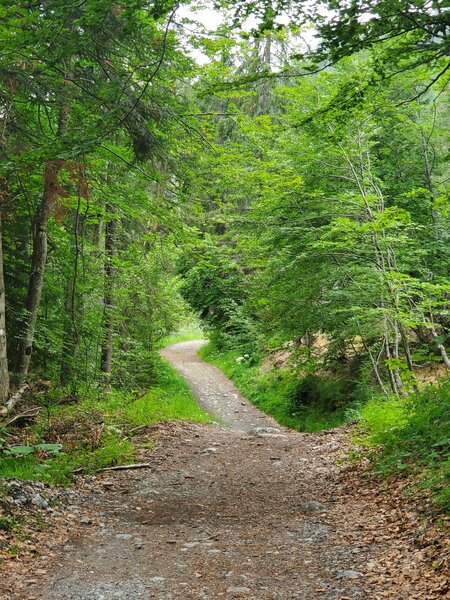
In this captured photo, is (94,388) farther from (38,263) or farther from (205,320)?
(205,320)

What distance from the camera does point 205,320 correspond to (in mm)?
26469

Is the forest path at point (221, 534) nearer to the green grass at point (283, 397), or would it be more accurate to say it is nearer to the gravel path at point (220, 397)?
the green grass at point (283, 397)

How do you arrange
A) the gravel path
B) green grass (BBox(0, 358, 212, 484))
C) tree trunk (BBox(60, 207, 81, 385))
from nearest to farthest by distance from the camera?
green grass (BBox(0, 358, 212, 484)), tree trunk (BBox(60, 207, 81, 385)), the gravel path

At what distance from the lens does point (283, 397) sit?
16828 mm

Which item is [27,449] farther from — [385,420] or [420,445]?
[385,420]

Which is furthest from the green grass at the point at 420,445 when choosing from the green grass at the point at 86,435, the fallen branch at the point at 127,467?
the green grass at the point at 86,435

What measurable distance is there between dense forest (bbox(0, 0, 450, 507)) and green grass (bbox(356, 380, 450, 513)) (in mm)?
41

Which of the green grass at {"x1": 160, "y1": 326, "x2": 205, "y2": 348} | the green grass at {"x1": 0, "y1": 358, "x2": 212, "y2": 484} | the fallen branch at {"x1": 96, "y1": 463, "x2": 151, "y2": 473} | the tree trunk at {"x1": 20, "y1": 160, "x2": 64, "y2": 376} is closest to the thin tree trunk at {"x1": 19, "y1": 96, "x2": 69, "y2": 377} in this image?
the tree trunk at {"x1": 20, "y1": 160, "x2": 64, "y2": 376}

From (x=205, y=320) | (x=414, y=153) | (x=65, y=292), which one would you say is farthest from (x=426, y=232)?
(x=205, y=320)

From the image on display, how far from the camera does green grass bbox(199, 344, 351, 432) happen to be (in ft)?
45.5

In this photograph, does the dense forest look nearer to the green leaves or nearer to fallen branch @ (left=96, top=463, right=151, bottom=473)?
the green leaves

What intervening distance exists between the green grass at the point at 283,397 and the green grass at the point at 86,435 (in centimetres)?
420

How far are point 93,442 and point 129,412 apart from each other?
2.67 meters

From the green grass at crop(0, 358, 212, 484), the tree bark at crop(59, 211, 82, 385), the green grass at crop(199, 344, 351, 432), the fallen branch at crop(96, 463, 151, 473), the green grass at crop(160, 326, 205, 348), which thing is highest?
the tree bark at crop(59, 211, 82, 385)
